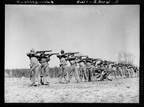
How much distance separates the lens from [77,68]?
4453 millimetres

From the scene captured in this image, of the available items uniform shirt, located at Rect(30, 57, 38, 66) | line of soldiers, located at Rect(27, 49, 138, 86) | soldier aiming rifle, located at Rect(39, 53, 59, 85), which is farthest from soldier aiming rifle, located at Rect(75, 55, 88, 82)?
uniform shirt, located at Rect(30, 57, 38, 66)

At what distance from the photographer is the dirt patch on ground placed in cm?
434

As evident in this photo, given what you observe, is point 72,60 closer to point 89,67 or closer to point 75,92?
point 89,67

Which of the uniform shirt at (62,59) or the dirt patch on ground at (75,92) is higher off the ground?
the uniform shirt at (62,59)

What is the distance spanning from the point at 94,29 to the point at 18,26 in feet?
4.58

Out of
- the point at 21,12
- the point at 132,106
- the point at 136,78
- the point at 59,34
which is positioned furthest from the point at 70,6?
the point at 132,106

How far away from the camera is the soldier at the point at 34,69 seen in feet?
14.2

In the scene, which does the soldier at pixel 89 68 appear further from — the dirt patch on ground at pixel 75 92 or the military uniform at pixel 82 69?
the dirt patch on ground at pixel 75 92

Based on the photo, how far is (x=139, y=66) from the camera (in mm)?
4301

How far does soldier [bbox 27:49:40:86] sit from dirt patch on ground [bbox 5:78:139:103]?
0.13 metres

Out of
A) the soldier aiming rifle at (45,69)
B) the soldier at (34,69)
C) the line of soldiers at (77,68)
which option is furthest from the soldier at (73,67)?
the soldier at (34,69)

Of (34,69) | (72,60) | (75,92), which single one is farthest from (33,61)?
(75,92)

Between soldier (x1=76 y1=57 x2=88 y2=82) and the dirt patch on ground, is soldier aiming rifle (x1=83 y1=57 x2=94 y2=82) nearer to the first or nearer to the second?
soldier (x1=76 y1=57 x2=88 y2=82)

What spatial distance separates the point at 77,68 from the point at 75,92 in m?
0.45
